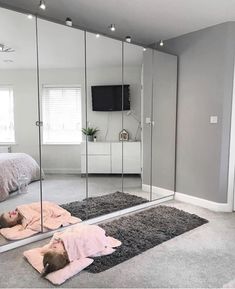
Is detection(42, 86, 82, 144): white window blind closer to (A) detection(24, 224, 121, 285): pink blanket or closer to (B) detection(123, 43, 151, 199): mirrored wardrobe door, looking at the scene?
(B) detection(123, 43, 151, 199): mirrored wardrobe door

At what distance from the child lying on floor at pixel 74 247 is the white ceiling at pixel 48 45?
175 centimetres

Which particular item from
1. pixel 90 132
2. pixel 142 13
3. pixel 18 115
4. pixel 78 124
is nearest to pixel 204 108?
pixel 142 13

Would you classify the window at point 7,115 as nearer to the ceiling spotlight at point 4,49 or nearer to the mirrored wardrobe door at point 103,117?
the ceiling spotlight at point 4,49

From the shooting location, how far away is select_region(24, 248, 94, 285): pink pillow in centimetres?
187

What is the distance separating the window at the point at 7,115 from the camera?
2.59m

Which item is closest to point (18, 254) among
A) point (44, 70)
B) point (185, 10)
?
point (44, 70)

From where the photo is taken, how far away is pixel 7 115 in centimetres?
263

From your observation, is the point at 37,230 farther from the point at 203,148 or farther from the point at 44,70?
the point at 203,148

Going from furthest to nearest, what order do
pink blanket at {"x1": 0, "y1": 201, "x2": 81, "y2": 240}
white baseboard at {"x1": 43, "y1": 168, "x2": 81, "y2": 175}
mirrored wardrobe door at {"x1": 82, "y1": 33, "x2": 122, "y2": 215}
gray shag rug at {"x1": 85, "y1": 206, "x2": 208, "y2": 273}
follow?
1. mirrored wardrobe door at {"x1": 82, "y1": 33, "x2": 122, "y2": 215}
2. white baseboard at {"x1": 43, "y1": 168, "x2": 81, "y2": 175}
3. pink blanket at {"x1": 0, "y1": 201, "x2": 81, "y2": 240}
4. gray shag rug at {"x1": 85, "y1": 206, "x2": 208, "y2": 273}

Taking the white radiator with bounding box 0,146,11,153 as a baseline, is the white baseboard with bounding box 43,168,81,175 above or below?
below

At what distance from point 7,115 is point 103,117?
1244mm

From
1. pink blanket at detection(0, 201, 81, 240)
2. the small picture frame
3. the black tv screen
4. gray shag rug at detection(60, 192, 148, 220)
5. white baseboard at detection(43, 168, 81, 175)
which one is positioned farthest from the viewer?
the small picture frame

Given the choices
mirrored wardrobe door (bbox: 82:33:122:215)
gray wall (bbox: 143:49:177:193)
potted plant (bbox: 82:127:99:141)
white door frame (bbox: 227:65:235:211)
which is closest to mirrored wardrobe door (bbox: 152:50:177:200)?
gray wall (bbox: 143:49:177:193)

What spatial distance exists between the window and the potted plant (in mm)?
866
